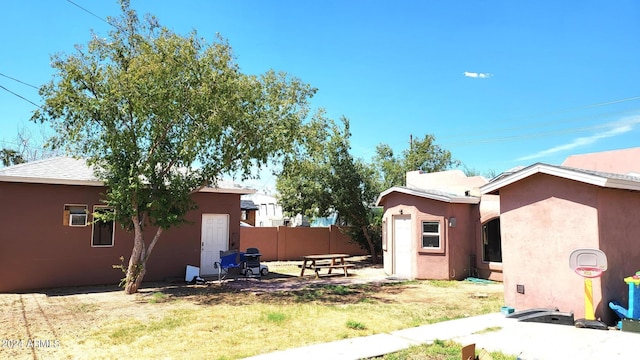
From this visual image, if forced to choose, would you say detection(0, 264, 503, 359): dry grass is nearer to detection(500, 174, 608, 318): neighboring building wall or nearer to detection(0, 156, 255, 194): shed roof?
detection(500, 174, 608, 318): neighboring building wall

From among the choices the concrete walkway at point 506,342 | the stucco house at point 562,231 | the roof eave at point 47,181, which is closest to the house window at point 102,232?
the roof eave at point 47,181

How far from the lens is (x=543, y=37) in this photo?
1445 centimetres

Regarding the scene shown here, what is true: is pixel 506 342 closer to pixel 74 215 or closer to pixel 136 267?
pixel 136 267

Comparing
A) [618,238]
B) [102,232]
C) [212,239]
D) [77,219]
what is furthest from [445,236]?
[77,219]

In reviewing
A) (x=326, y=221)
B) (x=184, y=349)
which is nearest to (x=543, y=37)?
(x=184, y=349)

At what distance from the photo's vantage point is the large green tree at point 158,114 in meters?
9.68

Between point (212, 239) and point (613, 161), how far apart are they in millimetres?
14264

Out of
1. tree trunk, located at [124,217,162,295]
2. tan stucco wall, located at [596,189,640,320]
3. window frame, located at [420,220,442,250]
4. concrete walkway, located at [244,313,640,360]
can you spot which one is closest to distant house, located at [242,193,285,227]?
window frame, located at [420,220,442,250]

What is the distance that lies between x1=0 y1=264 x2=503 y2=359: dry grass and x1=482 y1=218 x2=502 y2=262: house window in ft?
5.11

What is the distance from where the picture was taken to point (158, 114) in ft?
32.3

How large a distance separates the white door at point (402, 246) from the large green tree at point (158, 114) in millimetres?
6001

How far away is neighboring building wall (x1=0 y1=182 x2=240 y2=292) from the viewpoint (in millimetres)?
11164

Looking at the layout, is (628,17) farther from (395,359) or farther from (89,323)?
(89,323)

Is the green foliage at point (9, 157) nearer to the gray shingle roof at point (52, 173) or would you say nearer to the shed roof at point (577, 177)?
the gray shingle roof at point (52, 173)
